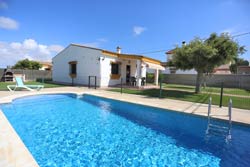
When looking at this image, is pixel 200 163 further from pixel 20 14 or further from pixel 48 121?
pixel 20 14

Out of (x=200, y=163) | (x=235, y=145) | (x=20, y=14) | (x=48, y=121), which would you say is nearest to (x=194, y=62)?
(x=235, y=145)

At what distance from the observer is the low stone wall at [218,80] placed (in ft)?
88.5

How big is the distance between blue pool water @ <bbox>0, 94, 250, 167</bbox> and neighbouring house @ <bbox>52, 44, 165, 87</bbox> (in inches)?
429

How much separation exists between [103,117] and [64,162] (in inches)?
188

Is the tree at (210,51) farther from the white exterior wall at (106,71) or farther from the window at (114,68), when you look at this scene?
the window at (114,68)

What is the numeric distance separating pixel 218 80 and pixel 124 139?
28604 millimetres

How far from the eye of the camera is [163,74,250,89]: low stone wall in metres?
27.0

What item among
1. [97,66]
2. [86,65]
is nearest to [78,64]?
[86,65]

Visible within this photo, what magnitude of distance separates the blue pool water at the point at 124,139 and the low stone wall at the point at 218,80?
20469 mm

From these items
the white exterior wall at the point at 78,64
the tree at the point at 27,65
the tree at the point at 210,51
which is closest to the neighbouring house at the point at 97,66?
the white exterior wall at the point at 78,64

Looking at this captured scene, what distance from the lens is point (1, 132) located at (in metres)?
5.17

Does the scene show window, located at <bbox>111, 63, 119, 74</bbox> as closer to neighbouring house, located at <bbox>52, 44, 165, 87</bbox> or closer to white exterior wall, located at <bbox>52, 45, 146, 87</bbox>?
neighbouring house, located at <bbox>52, 44, 165, 87</bbox>

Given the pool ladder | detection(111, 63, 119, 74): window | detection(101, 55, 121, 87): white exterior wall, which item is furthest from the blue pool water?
detection(111, 63, 119, 74): window

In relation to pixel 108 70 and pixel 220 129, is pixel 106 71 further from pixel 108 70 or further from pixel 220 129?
pixel 220 129
